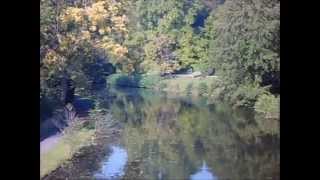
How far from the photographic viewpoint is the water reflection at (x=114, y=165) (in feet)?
6.54

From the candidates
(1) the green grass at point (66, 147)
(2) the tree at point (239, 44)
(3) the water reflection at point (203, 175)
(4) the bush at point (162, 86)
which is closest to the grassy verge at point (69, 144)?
(1) the green grass at point (66, 147)

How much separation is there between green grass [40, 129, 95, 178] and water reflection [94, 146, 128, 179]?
12cm

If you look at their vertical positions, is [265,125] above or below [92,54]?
below

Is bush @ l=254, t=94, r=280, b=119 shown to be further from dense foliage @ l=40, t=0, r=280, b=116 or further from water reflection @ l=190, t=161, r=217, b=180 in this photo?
water reflection @ l=190, t=161, r=217, b=180

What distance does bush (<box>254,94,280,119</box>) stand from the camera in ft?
6.48

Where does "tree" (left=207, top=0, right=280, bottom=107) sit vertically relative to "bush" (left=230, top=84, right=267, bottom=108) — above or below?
above

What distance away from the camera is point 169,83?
212 cm

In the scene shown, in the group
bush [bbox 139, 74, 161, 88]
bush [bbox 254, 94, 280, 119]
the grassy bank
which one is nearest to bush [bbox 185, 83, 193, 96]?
the grassy bank

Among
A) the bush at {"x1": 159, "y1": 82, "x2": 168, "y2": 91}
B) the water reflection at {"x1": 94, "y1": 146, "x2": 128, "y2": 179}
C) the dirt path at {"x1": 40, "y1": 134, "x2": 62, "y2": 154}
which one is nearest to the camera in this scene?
the dirt path at {"x1": 40, "y1": 134, "x2": 62, "y2": 154}
